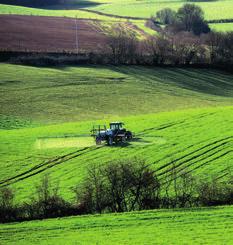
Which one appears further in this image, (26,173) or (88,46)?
(88,46)

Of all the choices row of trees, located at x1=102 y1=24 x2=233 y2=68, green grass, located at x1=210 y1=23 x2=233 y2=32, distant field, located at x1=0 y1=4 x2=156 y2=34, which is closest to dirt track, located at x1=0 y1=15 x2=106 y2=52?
row of trees, located at x1=102 y1=24 x2=233 y2=68

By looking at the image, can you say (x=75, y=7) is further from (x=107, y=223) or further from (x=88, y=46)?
(x=107, y=223)

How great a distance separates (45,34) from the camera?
100m

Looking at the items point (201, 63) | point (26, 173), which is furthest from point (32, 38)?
point (26, 173)

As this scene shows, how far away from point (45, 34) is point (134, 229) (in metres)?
69.4

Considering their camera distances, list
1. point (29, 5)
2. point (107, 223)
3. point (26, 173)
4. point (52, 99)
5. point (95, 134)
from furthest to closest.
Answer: point (29, 5), point (52, 99), point (95, 134), point (26, 173), point (107, 223)

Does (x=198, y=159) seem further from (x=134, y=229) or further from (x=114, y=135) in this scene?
(x=134, y=229)

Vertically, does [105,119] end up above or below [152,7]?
below

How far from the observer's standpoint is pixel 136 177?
37.8 m

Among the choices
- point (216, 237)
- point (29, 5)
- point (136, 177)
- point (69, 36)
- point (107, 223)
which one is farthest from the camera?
point (29, 5)

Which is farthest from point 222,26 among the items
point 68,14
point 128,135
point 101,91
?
point 128,135

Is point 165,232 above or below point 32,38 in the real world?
below

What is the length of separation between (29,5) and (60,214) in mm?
111776

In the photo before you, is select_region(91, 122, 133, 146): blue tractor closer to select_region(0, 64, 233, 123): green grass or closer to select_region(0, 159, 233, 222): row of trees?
select_region(0, 159, 233, 222): row of trees
